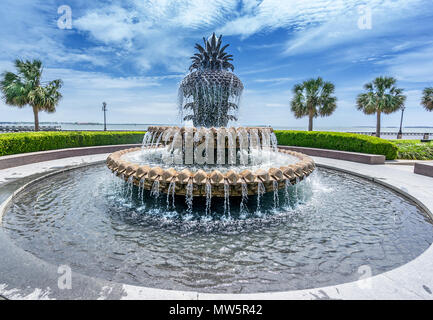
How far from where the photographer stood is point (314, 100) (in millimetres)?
25453

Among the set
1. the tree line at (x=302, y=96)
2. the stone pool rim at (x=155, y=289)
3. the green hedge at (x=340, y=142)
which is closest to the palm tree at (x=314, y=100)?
the tree line at (x=302, y=96)

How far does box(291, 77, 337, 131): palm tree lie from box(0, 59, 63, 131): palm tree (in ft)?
93.7

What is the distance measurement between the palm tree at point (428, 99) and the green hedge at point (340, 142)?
26896mm

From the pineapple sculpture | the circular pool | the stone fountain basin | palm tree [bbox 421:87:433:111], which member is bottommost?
the circular pool

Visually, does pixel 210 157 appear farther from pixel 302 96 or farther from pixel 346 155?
pixel 302 96

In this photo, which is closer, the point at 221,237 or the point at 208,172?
the point at 221,237

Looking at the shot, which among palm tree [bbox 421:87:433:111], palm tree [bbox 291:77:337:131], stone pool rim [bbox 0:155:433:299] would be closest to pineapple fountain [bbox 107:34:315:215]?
stone pool rim [bbox 0:155:433:299]

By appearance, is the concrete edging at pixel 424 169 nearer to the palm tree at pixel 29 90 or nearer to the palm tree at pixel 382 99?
the palm tree at pixel 382 99

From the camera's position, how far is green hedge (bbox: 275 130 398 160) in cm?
1312

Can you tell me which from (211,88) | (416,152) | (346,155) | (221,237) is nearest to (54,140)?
(211,88)

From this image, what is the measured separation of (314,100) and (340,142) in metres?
12.1

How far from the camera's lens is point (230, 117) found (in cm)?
1004

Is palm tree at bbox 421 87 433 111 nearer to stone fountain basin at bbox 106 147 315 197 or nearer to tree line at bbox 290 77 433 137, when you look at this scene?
tree line at bbox 290 77 433 137

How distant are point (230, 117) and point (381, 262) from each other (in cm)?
790
